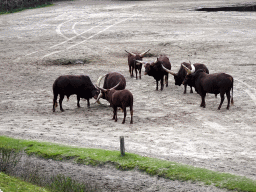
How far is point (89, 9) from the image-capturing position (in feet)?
178

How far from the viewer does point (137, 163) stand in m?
12.1

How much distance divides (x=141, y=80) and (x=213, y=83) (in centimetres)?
697

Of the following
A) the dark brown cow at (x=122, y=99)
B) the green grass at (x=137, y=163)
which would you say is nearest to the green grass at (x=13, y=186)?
the green grass at (x=137, y=163)

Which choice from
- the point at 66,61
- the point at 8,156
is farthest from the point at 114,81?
the point at 66,61

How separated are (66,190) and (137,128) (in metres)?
5.25

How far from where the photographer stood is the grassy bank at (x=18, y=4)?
54.4 meters

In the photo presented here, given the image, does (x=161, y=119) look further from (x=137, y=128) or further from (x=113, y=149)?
(x=113, y=149)

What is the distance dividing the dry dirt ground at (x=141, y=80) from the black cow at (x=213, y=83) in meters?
0.80

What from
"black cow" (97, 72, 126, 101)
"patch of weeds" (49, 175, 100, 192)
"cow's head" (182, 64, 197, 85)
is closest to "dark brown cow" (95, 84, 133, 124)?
"black cow" (97, 72, 126, 101)

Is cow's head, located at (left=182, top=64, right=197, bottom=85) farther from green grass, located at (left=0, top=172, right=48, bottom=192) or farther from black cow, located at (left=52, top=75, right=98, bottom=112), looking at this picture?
green grass, located at (left=0, top=172, right=48, bottom=192)

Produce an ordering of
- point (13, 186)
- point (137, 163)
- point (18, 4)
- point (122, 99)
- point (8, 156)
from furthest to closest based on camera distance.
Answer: point (18, 4) → point (122, 99) → point (8, 156) → point (137, 163) → point (13, 186)

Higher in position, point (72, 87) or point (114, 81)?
point (114, 81)

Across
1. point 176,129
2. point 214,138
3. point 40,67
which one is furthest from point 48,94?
point 214,138

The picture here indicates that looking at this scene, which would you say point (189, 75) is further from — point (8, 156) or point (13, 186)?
point (13, 186)
